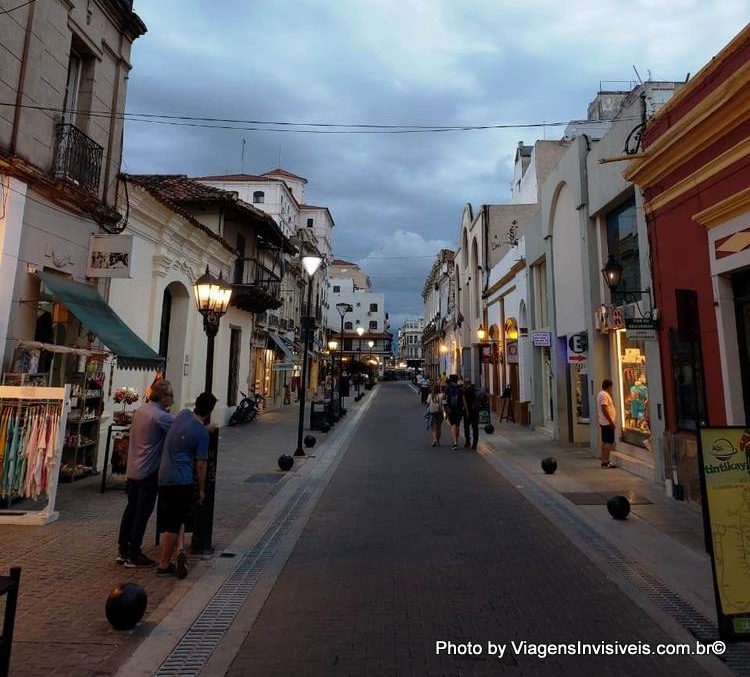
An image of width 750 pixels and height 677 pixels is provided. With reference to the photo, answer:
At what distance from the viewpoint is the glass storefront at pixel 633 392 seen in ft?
35.8

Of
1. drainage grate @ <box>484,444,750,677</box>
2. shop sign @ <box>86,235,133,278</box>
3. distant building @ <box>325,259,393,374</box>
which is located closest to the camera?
drainage grate @ <box>484,444,750,677</box>

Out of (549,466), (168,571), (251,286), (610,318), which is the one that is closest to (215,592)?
(168,571)

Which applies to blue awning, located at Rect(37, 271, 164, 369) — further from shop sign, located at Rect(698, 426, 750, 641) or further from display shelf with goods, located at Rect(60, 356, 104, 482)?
shop sign, located at Rect(698, 426, 750, 641)

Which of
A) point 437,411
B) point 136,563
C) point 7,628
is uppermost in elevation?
point 437,411

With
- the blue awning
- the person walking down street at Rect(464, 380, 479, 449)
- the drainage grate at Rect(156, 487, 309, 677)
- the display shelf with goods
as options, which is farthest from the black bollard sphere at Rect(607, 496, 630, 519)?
the display shelf with goods

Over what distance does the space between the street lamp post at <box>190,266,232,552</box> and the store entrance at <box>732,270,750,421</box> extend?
7.25m

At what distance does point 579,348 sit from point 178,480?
11.0 meters

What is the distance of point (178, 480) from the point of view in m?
4.84

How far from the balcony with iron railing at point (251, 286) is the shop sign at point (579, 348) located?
12248 mm

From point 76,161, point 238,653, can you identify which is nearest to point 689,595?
point 238,653

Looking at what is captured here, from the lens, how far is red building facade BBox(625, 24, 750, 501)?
22.7 feet

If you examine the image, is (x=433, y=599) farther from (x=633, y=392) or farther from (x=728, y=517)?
(x=633, y=392)

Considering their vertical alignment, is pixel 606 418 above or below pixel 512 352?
below

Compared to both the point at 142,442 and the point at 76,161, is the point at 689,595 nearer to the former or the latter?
the point at 142,442
